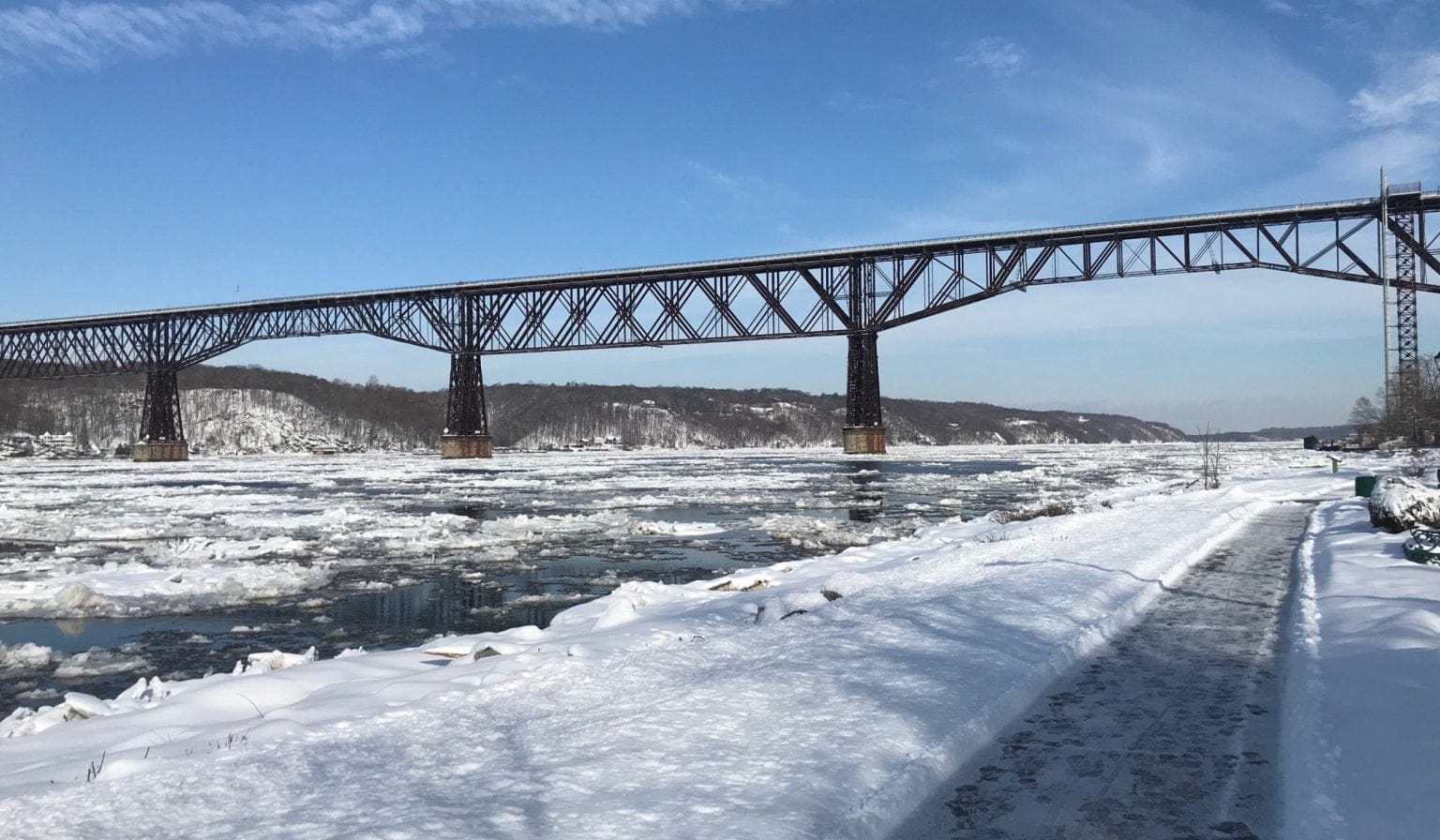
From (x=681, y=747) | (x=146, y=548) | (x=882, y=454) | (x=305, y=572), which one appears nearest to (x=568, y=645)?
(x=681, y=747)

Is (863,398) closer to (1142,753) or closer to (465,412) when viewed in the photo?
(465,412)

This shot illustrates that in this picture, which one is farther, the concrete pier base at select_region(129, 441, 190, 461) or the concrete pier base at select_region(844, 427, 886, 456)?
the concrete pier base at select_region(129, 441, 190, 461)

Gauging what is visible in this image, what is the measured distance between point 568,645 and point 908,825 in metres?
3.89

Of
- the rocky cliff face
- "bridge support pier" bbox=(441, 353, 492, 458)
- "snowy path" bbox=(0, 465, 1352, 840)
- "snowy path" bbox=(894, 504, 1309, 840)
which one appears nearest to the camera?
"snowy path" bbox=(0, 465, 1352, 840)

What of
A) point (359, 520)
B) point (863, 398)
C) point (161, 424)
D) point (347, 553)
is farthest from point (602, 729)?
point (161, 424)

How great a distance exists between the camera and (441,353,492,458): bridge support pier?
66875 millimetres

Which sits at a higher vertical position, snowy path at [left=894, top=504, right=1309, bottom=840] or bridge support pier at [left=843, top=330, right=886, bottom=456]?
bridge support pier at [left=843, top=330, right=886, bottom=456]

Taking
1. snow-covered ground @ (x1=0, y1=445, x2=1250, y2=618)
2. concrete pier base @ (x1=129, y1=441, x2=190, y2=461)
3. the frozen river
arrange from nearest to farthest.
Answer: the frozen river
snow-covered ground @ (x1=0, y1=445, x2=1250, y2=618)
concrete pier base @ (x1=129, y1=441, x2=190, y2=461)

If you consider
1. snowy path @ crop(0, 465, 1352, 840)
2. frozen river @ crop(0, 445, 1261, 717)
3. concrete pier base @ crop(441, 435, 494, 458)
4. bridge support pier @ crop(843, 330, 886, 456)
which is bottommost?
frozen river @ crop(0, 445, 1261, 717)

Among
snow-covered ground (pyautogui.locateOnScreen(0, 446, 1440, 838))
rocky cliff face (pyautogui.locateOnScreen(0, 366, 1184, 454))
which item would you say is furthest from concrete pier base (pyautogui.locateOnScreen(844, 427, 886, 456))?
rocky cliff face (pyautogui.locateOnScreen(0, 366, 1184, 454))

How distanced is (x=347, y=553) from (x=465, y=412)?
54189 mm

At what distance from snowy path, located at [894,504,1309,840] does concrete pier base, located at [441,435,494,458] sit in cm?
6378

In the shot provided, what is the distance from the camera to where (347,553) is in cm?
1559

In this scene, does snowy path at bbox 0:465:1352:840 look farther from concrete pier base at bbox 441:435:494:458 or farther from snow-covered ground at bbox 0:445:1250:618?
concrete pier base at bbox 441:435:494:458
